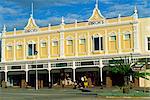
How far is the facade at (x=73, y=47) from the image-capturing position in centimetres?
4794

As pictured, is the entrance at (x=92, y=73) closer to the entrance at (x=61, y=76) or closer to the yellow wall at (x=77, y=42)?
the entrance at (x=61, y=76)

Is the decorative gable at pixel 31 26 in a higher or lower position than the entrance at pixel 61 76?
higher

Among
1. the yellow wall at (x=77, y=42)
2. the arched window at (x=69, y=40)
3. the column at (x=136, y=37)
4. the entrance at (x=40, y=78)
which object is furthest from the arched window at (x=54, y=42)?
the column at (x=136, y=37)

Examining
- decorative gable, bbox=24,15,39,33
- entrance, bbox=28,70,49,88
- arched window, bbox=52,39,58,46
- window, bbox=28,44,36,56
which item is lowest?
entrance, bbox=28,70,49,88

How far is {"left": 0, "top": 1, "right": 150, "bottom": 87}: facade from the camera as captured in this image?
4794 centimetres

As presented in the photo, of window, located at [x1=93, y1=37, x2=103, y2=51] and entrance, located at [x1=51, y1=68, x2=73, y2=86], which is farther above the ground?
window, located at [x1=93, y1=37, x2=103, y2=51]

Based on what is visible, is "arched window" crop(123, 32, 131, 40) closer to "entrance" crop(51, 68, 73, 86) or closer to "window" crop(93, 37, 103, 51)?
"window" crop(93, 37, 103, 51)

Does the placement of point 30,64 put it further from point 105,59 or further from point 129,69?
point 129,69

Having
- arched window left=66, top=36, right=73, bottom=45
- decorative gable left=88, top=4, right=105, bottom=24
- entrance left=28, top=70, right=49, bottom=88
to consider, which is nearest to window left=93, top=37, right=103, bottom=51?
decorative gable left=88, top=4, right=105, bottom=24

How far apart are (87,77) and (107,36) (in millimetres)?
6254

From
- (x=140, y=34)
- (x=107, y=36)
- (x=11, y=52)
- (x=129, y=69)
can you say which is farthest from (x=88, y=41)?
(x=129, y=69)

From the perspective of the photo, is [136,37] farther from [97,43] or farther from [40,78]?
[40,78]

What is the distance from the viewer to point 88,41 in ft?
168

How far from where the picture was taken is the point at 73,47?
172 ft
